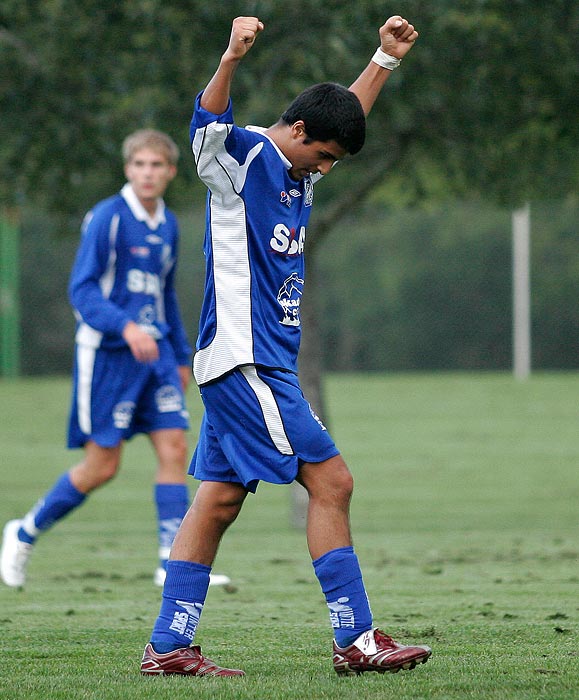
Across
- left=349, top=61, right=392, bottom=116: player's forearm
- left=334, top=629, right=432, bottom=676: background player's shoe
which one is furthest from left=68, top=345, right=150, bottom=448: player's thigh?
left=334, top=629, right=432, bottom=676: background player's shoe

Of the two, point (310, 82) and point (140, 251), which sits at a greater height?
point (310, 82)

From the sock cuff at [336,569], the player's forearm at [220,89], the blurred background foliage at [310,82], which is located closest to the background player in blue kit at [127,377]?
the blurred background foliage at [310,82]

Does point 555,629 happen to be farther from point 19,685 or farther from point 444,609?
point 19,685

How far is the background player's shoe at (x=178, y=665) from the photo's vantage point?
4520 millimetres

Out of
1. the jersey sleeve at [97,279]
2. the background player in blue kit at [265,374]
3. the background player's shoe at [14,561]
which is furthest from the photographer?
the background player's shoe at [14,561]

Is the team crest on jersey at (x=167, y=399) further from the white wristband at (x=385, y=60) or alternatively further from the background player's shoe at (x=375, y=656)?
the background player's shoe at (x=375, y=656)

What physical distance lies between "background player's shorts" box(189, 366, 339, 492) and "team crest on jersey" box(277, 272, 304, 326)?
0.63ft

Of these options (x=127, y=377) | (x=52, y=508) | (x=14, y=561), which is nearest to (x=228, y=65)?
(x=127, y=377)

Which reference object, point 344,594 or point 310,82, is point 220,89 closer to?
point 344,594

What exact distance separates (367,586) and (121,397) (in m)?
1.72

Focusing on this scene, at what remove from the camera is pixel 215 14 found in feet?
30.1

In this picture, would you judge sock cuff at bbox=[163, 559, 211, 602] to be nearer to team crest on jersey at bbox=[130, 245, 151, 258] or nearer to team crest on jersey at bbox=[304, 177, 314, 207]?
team crest on jersey at bbox=[304, 177, 314, 207]

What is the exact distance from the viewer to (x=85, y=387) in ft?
25.4

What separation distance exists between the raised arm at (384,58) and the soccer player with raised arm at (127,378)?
2649 millimetres
